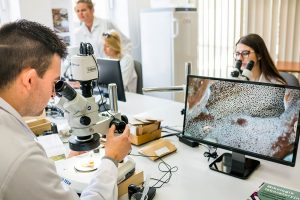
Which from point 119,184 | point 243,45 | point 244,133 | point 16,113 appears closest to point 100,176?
point 119,184

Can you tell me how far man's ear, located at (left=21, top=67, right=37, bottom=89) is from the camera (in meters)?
0.79

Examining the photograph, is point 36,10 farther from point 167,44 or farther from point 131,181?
point 131,181

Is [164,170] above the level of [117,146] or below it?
below

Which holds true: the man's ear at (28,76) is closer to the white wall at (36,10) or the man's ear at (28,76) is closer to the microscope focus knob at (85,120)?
the microscope focus knob at (85,120)

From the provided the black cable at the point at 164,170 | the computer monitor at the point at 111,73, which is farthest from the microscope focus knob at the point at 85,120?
the computer monitor at the point at 111,73

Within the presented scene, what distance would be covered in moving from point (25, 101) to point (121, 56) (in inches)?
93.3

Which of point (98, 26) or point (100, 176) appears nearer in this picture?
point (100, 176)

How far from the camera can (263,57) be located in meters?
2.17

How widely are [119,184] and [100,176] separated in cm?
14

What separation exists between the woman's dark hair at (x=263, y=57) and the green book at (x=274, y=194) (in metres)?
1.16

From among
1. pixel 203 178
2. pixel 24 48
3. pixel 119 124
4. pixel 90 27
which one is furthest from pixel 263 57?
pixel 90 27

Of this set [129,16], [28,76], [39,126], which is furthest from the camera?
[129,16]

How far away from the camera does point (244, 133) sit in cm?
126

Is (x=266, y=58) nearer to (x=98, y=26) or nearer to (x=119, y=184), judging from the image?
(x=119, y=184)
